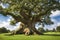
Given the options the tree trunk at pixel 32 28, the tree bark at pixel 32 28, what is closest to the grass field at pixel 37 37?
the tree bark at pixel 32 28

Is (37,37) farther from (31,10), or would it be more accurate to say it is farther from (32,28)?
(31,10)

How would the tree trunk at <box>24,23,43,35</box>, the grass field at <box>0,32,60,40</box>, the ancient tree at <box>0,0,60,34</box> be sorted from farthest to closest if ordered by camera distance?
1. the tree trunk at <box>24,23,43,35</box>
2. the ancient tree at <box>0,0,60,34</box>
3. the grass field at <box>0,32,60,40</box>

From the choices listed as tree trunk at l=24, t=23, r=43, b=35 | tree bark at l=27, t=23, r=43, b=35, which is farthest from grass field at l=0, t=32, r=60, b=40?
tree trunk at l=24, t=23, r=43, b=35

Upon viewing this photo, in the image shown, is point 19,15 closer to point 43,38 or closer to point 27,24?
point 27,24

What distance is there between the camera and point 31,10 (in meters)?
8.72

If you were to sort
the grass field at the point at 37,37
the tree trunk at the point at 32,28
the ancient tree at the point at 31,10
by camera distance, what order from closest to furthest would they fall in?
the grass field at the point at 37,37, the ancient tree at the point at 31,10, the tree trunk at the point at 32,28

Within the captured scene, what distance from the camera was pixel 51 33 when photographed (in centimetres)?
849

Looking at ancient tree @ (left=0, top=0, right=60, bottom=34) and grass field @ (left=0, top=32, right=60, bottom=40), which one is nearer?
grass field @ (left=0, top=32, right=60, bottom=40)

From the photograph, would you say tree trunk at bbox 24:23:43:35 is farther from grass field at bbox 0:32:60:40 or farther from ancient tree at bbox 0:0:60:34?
grass field at bbox 0:32:60:40

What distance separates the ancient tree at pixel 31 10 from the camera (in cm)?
860

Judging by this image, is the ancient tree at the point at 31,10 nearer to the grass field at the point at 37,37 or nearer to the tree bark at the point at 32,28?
the tree bark at the point at 32,28

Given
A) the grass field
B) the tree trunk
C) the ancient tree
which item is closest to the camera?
the grass field

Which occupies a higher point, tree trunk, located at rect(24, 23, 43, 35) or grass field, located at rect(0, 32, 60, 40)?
tree trunk, located at rect(24, 23, 43, 35)

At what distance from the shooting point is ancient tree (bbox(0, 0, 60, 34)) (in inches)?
339
